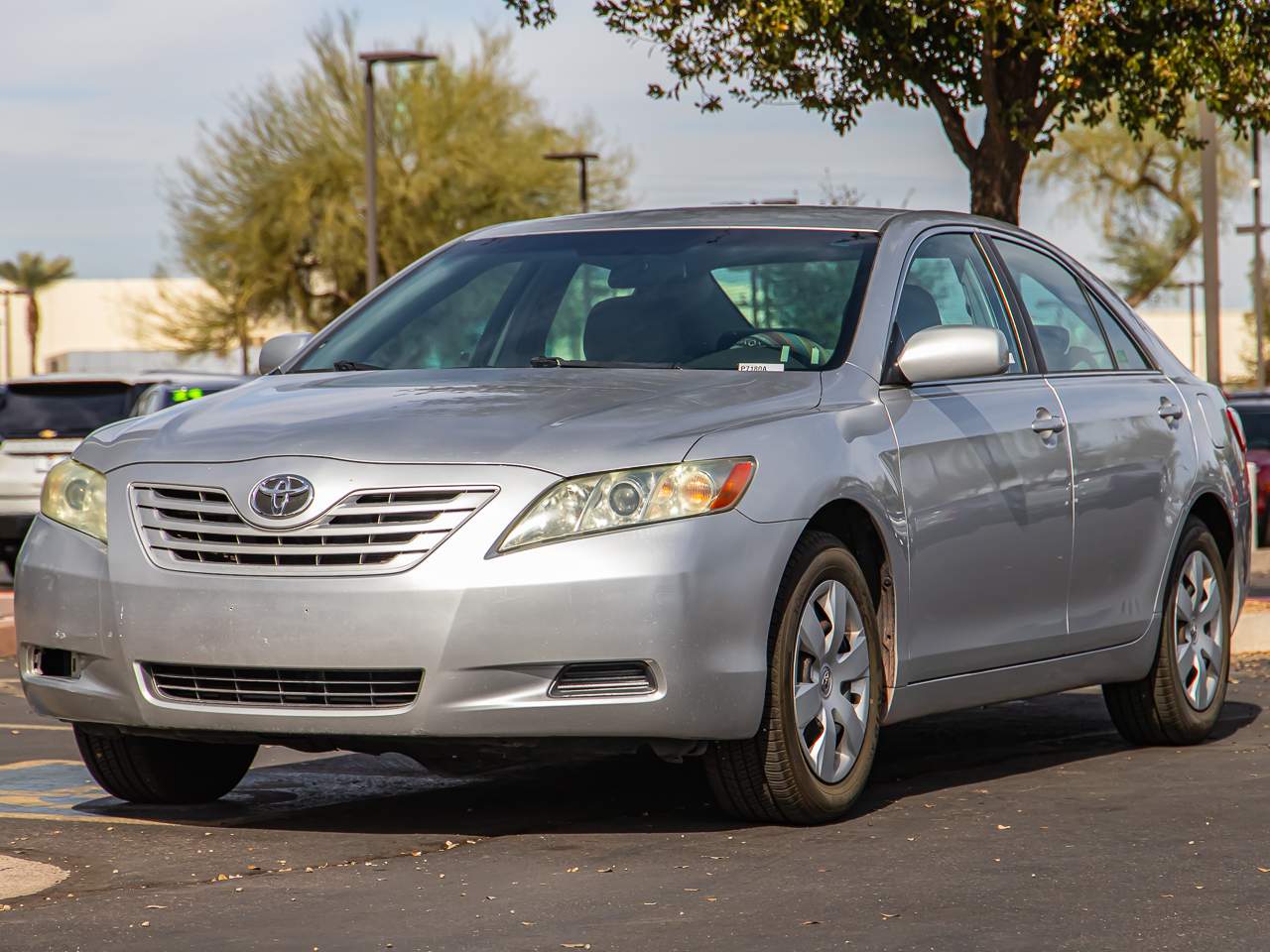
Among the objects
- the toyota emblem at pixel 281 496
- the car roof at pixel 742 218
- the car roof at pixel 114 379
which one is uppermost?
the car roof at pixel 742 218

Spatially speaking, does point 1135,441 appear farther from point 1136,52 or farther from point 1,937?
point 1136,52

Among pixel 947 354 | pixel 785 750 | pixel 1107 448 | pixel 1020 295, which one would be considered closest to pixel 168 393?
pixel 1020 295

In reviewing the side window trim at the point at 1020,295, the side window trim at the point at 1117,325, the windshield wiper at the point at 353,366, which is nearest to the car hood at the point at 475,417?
the windshield wiper at the point at 353,366

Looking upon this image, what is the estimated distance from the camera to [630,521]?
5.33 m

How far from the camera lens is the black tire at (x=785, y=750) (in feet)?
18.3

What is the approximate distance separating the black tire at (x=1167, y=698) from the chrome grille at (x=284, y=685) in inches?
118

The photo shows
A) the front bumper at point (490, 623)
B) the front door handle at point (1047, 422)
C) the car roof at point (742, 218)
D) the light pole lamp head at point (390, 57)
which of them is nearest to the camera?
the front bumper at point (490, 623)

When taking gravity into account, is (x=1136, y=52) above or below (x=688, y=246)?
above

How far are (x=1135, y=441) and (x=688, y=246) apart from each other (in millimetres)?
1639

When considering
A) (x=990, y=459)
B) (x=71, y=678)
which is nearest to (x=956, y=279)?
(x=990, y=459)

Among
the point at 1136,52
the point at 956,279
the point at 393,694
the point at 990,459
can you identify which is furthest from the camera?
the point at 1136,52

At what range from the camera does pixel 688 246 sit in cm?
677

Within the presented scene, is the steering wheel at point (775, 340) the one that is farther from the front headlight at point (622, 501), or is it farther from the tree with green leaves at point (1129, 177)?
the tree with green leaves at point (1129, 177)

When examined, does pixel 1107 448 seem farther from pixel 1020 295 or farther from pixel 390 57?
pixel 390 57
